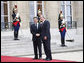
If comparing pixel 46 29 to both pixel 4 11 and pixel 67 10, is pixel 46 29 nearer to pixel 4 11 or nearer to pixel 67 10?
pixel 4 11

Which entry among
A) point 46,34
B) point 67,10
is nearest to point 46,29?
point 46,34

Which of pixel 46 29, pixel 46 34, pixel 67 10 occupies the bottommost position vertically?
Result: pixel 46 34

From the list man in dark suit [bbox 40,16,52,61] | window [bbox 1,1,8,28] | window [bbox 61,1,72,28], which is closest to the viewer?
man in dark suit [bbox 40,16,52,61]

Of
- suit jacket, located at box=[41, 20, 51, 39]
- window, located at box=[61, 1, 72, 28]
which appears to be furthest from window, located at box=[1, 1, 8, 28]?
suit jacket, located at box=[41, 20, 51, 39]

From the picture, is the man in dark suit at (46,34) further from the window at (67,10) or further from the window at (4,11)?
the window at (67,10)

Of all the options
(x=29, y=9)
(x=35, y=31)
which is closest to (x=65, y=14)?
(x=29, y=9)

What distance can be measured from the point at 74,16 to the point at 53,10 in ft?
7.30

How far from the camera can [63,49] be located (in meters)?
16.8

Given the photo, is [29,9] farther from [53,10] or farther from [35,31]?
[35,31]

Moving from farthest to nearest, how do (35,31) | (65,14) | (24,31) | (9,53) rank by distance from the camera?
1. (65,14)
2. (24,31)
3. (9,53)
4. (35,31)

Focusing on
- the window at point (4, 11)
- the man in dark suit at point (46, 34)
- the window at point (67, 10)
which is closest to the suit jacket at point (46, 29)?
the man in dark suit at point (46, 34)

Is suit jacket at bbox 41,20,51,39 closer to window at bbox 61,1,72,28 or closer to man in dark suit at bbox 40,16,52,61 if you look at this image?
man in dark suit at bbox 40,16,52,61

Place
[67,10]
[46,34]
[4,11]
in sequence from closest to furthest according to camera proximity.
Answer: [46,34] < [4,11] < [67,10]

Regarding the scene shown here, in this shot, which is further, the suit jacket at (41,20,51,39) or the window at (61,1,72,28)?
the window at (61,1,72,28)
